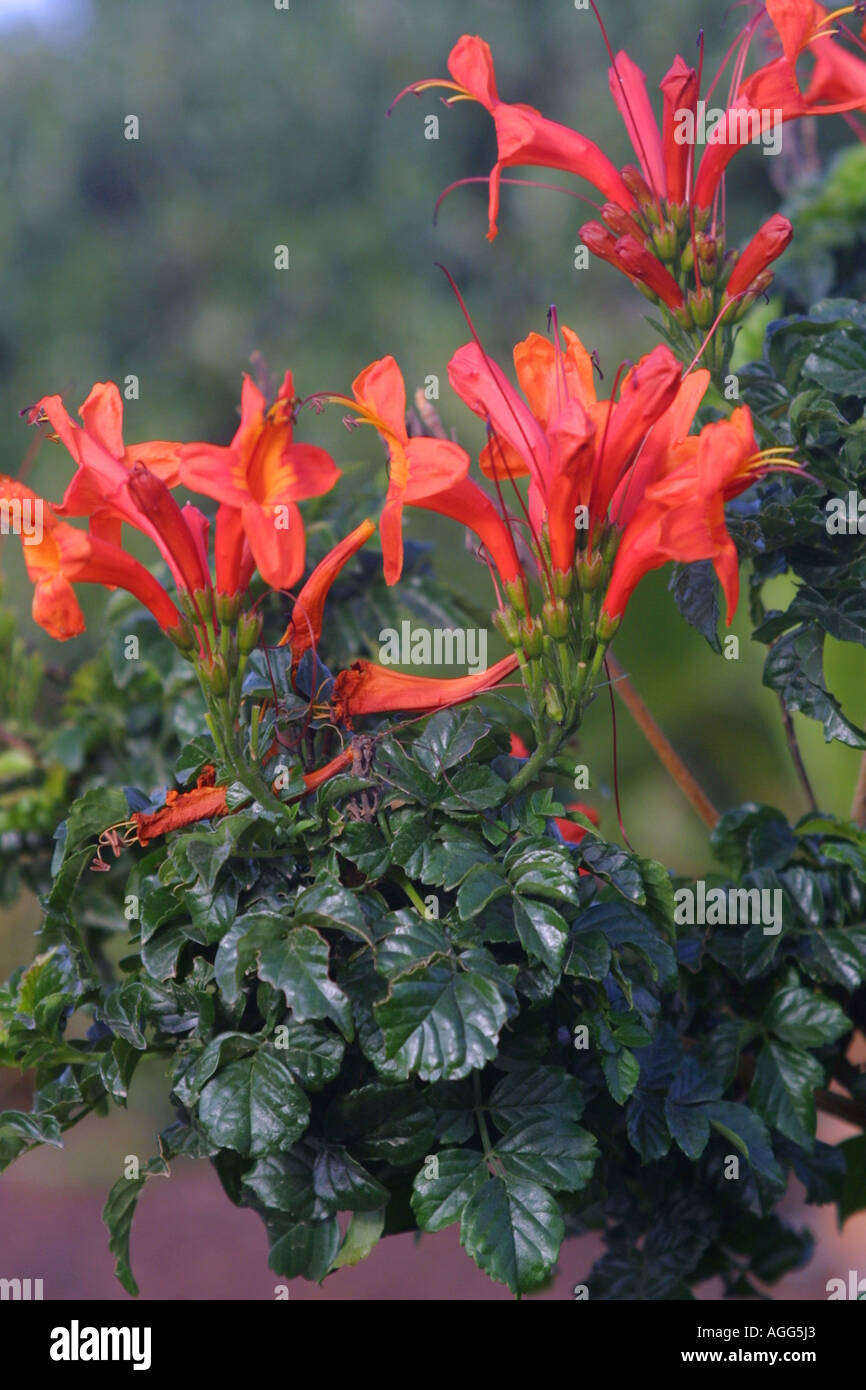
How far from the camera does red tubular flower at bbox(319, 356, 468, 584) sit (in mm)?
586

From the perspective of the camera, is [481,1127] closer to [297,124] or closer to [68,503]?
[68,503]

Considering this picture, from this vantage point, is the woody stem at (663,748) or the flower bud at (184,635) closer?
the flower bud at (184,635)

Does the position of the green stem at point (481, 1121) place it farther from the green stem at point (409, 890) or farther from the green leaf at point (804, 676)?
the green leaf at point (804, 676)

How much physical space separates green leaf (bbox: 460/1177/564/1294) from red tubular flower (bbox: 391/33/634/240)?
0.48 meters

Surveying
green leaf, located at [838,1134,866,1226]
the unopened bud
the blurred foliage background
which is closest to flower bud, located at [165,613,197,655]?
the unopened bud

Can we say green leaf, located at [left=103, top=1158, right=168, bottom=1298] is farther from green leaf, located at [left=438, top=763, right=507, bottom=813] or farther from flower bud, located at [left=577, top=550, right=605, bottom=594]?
flower bud, located at [left=577, top=550, right=605, bottom=594]

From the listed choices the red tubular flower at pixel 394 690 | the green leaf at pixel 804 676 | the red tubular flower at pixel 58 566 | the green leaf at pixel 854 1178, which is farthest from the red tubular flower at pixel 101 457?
the green leaf at pixel 854 1178

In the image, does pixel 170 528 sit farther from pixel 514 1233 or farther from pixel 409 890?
pixel 514 1233

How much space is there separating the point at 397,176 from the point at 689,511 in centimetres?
330

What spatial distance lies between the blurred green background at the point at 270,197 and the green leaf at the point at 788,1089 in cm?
265

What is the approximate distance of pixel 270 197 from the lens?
144 inches

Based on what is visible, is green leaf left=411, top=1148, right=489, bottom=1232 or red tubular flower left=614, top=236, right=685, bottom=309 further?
red tubular flower left=614, top=236, right=685, bottom=309

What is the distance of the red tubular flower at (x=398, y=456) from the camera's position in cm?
59
